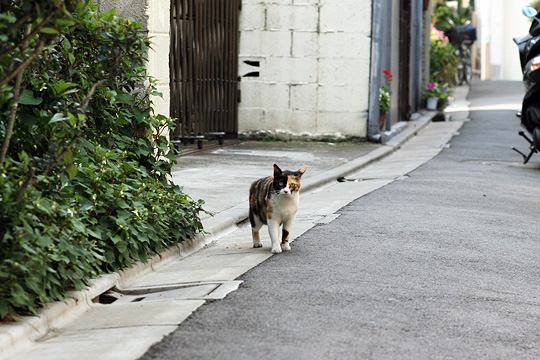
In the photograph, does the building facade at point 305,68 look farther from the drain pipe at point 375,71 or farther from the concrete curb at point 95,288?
the concrete curb at point 95,288

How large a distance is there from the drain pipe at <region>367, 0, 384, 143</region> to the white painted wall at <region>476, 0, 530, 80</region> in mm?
41983

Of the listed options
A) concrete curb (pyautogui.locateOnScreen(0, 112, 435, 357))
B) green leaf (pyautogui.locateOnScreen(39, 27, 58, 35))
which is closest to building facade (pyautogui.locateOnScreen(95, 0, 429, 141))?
concrete curb (pyautogui.locateOnScreen(0, 112, 435, 357))

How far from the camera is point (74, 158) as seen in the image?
26.9ft

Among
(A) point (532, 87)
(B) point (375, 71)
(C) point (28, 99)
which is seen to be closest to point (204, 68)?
(B) point (375, 71)

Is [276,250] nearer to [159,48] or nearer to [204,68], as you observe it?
[159,48]

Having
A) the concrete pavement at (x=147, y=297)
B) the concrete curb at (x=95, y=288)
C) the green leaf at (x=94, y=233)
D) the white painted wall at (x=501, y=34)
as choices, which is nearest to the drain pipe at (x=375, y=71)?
the concrete curb at (x=95, y=288)

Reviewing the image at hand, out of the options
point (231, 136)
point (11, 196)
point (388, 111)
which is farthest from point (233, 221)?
point (388, 111)

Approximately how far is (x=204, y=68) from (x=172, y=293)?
1106 cm

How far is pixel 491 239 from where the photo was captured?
1032cm

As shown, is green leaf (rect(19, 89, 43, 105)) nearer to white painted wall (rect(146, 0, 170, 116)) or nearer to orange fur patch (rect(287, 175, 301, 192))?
orange fur patch (rect(287, 175, 301, 192))

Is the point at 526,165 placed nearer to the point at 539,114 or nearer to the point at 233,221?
the point at 539,114

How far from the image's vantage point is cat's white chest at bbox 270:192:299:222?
362 inches

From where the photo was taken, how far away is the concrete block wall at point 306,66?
20531 mm

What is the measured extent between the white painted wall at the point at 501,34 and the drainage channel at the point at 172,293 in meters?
55.4
